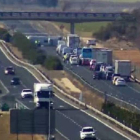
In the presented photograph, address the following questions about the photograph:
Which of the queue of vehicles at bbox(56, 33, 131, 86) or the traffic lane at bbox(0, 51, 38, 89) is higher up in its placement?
the queue of vehicles at bbox(56, 33, 131, 86)

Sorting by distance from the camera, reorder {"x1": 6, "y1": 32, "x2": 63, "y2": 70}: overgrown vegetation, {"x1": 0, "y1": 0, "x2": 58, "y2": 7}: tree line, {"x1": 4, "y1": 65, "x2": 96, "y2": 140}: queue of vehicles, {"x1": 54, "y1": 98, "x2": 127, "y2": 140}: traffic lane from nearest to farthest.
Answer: {"x1": 4, "y1": 65, "x2": 96, "y2": 140}: queue of vehicles < {"x1": 54, "y1": 98, "x2": 127, "y2": 140}: traffic lane < {"x1": 6, "y1": 32, "x2": 63, "y2": 70}: overgrown vegetation < {"x1": 0, "y1": 0, "x2": 58, "y2": 7}: tree line

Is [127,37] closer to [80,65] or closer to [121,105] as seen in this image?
[80,65]

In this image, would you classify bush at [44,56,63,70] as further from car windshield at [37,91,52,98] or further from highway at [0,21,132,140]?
car windshield at [37,91,52,98]

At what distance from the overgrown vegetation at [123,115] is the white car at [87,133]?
1.30 meters

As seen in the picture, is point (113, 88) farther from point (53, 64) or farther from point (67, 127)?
point (67, 127)

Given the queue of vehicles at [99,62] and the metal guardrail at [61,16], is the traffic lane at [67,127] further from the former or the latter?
the metal guardrail at [61,16]

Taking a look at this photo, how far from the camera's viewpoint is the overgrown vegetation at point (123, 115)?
36.6 metres

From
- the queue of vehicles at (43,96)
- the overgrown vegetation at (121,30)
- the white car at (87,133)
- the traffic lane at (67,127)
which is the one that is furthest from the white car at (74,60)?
the white car at (87,133)

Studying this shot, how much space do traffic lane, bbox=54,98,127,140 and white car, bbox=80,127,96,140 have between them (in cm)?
26

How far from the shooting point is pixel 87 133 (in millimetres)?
35812

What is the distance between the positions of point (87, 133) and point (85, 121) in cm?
369

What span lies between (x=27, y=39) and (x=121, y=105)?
28.2 m

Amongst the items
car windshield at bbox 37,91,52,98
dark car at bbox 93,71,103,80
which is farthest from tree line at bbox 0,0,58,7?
car windshield at bbox 37,91,52,98

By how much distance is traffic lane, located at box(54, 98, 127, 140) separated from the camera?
36.2 m
